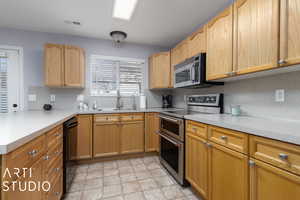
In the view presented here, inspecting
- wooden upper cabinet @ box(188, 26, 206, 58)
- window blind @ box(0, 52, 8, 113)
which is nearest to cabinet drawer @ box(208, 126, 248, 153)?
wooden upper cabinet @ box(188, 26, 206, 58)

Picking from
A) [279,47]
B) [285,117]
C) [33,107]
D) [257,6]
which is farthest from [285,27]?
[33,107]

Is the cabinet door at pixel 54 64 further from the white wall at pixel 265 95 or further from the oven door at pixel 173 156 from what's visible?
the white wall at pixel 265 95

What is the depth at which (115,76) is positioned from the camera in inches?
123

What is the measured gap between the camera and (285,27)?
102 cm

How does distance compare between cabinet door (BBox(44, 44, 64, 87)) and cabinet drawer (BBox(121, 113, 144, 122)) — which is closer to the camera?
cabinet door (BBox(44, 44, 64, 87))

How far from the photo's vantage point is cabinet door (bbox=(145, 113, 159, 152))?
267 cm

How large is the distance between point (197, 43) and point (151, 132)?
1723 mm

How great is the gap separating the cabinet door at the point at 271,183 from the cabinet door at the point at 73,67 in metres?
2.70

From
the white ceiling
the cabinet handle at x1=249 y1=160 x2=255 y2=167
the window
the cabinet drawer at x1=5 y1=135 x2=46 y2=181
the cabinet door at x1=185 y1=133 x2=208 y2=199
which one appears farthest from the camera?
the window

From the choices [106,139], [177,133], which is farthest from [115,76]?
[177,133]

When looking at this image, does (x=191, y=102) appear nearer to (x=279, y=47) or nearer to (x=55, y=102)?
(x=279, y=47)

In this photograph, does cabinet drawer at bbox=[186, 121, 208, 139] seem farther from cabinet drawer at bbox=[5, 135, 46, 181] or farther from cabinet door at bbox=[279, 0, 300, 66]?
cabinet drawer at bbox=[5, 135, 46, 181]

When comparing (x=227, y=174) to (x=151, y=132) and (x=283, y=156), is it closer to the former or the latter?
(x=283, y=156)

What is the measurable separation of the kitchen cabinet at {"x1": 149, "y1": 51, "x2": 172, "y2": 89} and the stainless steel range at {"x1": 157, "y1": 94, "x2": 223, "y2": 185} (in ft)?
2.37
